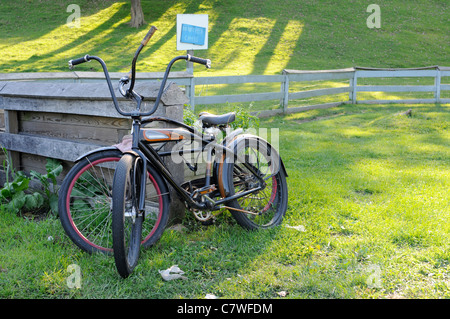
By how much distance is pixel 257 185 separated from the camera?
3.96m

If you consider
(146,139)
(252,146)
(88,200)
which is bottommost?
(88,200)

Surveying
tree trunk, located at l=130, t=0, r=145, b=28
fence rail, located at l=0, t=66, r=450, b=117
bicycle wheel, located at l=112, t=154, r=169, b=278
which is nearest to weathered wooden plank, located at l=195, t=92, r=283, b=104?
fence rail, located at l=0, t=66, r=450, b=117

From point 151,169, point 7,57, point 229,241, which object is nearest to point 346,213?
point 229,241

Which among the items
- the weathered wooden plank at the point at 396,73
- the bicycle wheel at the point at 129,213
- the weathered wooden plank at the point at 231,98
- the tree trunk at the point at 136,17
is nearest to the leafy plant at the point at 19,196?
the bicycle wheel at the point at 129,213

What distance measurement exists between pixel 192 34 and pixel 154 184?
Result: 370 cm

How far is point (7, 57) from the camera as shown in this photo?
62.5ft

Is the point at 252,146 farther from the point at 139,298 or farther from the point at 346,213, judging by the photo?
the point at 139,298

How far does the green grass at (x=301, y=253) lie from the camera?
2.87m

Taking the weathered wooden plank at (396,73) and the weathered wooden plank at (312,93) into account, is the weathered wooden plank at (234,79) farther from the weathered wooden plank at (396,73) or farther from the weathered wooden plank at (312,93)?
the weathered wooden plank at (396,73)

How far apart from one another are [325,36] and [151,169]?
82.6ft

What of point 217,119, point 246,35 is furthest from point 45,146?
point 246,35

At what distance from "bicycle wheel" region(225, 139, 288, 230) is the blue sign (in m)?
3.01

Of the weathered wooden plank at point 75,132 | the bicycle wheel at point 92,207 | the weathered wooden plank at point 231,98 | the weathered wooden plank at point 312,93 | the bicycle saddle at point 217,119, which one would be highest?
the bicycle saddle at point 217,119

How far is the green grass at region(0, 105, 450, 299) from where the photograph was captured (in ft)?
9.42
